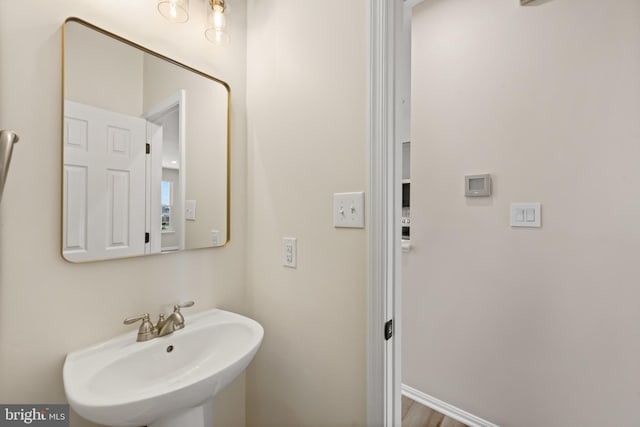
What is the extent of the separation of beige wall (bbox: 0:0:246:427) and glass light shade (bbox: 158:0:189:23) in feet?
0.12

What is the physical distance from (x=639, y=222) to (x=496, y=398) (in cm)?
112

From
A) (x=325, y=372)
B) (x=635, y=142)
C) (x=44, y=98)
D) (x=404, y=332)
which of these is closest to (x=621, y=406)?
(x=404, y=332)

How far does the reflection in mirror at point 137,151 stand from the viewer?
0.88m

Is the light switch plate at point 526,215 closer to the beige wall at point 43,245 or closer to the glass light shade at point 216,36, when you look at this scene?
the glass light shade at point 216,36

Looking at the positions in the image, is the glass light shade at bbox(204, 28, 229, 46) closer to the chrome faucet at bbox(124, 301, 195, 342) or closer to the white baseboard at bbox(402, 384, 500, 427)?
the chrome faucet at bbox(124, 301, 195, 342)

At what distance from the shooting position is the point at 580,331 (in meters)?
1.39

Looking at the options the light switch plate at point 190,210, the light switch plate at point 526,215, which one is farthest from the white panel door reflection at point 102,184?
the light switch plate at point 526,215

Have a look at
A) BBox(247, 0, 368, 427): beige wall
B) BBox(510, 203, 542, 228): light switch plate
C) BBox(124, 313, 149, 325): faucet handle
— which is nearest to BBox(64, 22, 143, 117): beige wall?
BBox(247, 0, 368, 427): beige wall

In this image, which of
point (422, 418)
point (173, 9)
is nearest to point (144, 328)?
point (173, 9)

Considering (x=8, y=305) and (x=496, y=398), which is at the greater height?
(x=8, y=305)

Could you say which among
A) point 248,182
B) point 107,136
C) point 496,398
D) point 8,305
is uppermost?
point 107,136

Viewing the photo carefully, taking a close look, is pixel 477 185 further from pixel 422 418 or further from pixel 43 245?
pixel 43 245

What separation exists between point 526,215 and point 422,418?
133 cm

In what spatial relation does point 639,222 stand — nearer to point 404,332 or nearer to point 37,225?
point 404,332
